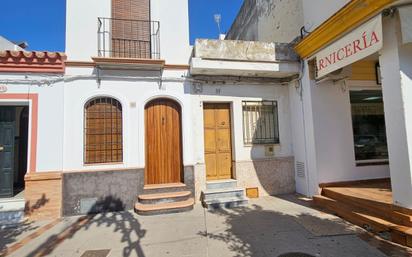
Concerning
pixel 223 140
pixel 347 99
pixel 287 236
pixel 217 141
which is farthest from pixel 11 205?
pixel 347 99

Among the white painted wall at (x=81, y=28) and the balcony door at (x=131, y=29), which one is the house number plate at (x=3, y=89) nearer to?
the white painted wall at (x=81, y=28)

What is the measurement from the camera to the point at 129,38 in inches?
283

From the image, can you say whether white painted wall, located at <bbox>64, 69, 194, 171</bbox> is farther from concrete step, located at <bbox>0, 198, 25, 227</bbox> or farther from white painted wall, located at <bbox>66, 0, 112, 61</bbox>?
concrete step, located at <bbox>0, 198, 25, 227</bbox>

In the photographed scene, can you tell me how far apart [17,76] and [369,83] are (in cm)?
979

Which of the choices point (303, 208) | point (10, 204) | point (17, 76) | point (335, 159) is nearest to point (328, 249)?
point (303, 208)

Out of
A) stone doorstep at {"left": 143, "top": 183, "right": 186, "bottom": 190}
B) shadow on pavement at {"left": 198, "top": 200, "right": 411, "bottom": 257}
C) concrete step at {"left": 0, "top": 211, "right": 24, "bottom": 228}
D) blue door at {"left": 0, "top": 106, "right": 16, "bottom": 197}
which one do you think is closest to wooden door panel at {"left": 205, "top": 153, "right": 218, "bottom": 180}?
stone doorstep at {"left": 143, "top": 183, "right": 186, "bottom": 190}

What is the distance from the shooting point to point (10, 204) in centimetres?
599

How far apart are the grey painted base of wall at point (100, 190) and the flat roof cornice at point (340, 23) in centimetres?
583

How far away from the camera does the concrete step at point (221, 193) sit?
6.66 meters

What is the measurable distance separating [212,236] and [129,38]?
604 cm

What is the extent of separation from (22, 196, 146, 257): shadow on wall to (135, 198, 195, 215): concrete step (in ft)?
0.89

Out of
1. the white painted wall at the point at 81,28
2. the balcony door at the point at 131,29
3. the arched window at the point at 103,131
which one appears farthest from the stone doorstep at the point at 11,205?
the balcony door at the point at 131,29

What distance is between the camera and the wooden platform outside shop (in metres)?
4.16

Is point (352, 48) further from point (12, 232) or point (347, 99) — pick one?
point (12, 232)
